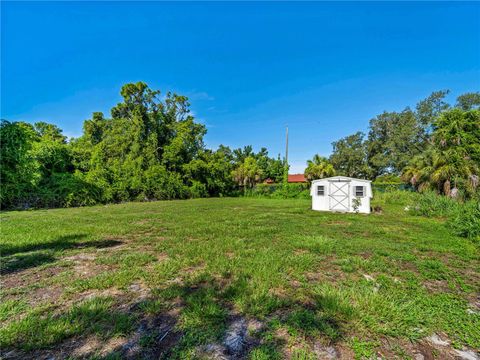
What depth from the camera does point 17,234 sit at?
604cm

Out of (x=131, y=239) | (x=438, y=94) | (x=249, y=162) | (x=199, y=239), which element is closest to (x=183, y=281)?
(x=199, y=239)

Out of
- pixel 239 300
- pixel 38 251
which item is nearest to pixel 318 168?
pixel 239 300

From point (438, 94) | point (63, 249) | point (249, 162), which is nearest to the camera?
point (63, 249)

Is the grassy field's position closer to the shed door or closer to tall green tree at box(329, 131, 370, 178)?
the shed door

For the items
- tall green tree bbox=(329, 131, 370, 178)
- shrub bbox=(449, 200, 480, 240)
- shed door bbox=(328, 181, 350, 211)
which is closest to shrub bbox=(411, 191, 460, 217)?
shrub bbox=(449, 200, 480, 240)

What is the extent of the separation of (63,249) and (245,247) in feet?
13.3

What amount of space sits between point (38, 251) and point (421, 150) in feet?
123

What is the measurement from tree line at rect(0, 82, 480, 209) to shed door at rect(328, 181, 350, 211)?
599cm

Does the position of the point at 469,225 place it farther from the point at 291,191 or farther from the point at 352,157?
the point at 352,157

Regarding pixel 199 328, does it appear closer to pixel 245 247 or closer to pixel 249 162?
pixel 245 247

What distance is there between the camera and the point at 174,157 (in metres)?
23.4

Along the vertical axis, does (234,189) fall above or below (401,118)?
below

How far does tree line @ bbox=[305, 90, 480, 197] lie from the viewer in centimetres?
1320

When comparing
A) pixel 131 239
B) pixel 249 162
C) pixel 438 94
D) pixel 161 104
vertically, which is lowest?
pixel 131 239
